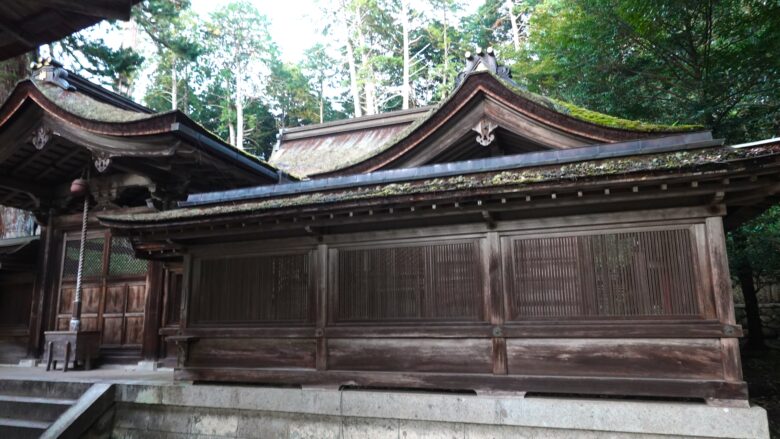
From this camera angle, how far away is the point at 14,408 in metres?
8.45

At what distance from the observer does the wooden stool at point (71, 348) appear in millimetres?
10352

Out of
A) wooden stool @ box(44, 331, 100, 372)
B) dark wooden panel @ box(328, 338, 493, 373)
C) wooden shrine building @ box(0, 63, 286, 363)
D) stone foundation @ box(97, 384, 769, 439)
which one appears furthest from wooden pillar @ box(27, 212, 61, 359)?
dark wooden panel @ box(328, 338, 493, 373)

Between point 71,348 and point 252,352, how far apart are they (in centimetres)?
523

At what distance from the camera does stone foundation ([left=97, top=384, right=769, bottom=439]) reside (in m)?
5.65

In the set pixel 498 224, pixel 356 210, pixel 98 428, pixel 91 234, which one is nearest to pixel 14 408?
pixel 98 428

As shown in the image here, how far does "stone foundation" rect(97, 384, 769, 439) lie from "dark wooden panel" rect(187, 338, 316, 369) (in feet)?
1.41

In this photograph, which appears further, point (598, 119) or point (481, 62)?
point (481, 62)

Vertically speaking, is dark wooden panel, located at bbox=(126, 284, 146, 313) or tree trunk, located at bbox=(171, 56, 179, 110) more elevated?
tree trunk, located at bbox=(171, 56, 179, 110)

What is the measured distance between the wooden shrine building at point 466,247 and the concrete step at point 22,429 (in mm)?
2290

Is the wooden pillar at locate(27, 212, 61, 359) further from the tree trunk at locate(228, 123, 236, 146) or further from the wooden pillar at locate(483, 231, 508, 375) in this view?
the tree trunk at locate(228, 123, 236, 146)

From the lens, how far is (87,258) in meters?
11.9

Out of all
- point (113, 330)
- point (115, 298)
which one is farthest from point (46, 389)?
point (115, 298)

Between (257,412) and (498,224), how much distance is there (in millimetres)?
4832

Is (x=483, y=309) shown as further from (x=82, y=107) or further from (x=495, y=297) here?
(x=82, y=107)
